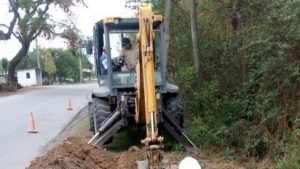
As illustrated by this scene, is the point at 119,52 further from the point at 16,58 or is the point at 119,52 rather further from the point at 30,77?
the point at 30,77

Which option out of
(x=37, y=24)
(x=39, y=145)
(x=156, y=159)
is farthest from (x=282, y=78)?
(x=37, y=24)

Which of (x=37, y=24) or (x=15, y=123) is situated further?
(x=37, y=24)

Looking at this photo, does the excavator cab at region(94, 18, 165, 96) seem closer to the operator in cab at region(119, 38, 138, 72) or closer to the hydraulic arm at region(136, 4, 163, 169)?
the operator in cab at region(119, 38, 138, 72)

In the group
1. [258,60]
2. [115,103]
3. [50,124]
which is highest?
[258,60]

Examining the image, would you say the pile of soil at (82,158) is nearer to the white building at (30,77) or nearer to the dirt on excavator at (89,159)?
the dirt on excavator at (89,159)

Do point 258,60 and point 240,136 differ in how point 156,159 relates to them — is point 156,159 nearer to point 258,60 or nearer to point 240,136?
point 240,136

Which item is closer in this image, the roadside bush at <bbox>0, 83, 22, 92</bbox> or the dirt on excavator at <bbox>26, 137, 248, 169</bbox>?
the dirt on excavator at <bbox>26, 137, 248, 169</bbox>

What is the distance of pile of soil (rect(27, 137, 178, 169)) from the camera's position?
9156 mm

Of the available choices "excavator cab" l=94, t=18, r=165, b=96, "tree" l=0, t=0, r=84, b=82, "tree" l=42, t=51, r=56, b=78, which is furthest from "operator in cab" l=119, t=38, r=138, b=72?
"tree" l=42, t=51, r=56, b=78

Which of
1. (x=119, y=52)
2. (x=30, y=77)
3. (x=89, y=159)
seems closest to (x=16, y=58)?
(x=30, y=77)

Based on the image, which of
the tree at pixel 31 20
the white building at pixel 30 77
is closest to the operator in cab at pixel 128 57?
the tree at pixel 31 20

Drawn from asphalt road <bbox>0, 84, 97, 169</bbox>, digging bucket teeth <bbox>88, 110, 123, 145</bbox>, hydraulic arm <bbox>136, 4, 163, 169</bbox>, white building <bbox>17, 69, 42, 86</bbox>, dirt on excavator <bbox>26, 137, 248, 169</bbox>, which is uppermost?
hydraulic arm <bbox>136, 4, 163, 169</bbox>

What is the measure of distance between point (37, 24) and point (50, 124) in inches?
1034

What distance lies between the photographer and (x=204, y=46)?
1714 centimetres
